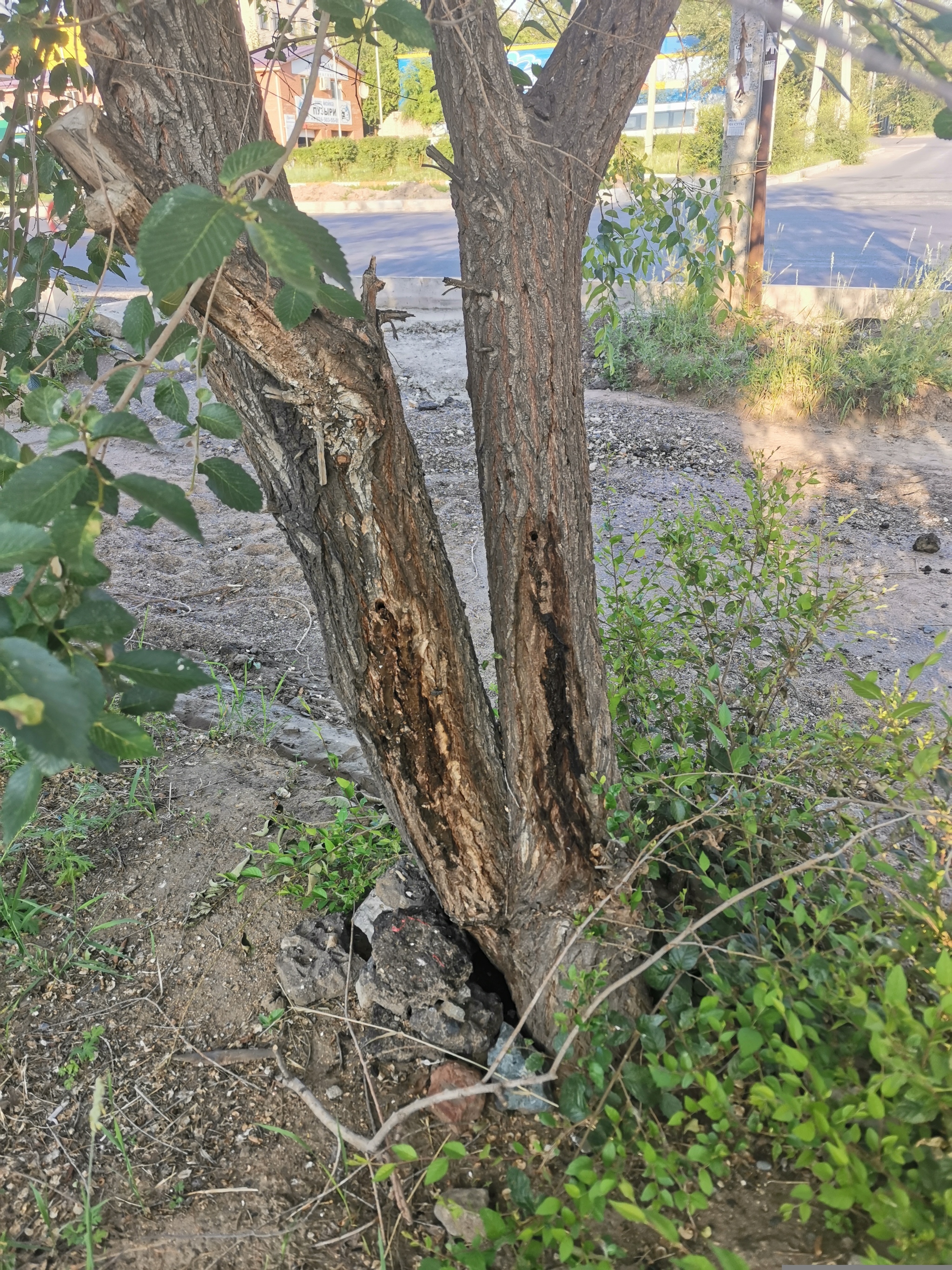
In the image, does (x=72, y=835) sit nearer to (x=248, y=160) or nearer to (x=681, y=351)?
(x=248, y=160)

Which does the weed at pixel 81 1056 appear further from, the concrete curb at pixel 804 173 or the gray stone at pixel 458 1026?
the concrete curb at pixel 804 173

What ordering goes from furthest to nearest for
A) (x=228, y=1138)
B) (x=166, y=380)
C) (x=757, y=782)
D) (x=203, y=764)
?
(x=203, y=764)
(x=757, y=782)
(x=228, y=1138)
(x=166, y=380)

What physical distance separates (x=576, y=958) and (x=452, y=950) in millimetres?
299

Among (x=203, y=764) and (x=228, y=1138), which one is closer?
(x=228, y=1138)

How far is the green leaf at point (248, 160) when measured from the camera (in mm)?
824

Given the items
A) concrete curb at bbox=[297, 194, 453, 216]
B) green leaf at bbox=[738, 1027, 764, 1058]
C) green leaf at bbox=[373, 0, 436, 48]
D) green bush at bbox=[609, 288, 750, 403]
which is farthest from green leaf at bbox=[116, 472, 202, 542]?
concrete curb at bbox=[297, 194, 453, 216]

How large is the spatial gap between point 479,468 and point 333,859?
103 cm

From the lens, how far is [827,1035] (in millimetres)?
1458

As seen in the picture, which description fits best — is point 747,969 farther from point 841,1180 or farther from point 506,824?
point 506,824

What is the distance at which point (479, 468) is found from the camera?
1896 millimetres

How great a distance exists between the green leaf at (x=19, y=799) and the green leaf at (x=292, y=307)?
0.61 meters

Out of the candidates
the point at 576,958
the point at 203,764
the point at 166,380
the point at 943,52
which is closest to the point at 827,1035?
the point at 576,958

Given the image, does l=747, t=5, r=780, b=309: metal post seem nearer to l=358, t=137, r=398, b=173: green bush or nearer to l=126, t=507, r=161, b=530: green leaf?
l=126, t=507, r=161, b=530: green leaf

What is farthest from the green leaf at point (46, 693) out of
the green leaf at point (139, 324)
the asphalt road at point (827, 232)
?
the asphalt road at point (827, 232)
